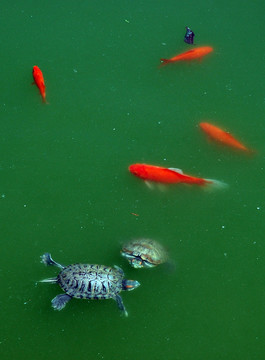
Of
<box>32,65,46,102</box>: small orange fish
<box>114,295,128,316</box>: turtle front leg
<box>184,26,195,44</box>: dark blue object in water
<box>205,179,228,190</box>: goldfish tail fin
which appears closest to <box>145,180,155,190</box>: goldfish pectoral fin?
<box>205,179,228,190</box>: goldfish tail fin

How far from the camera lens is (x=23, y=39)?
4.36 meters

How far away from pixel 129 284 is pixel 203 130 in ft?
4.83

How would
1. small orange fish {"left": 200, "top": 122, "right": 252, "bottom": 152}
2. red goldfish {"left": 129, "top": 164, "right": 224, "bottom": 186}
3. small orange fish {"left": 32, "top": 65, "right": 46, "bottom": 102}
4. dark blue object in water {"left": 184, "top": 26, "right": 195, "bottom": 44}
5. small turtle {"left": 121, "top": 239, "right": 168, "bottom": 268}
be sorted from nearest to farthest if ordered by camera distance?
small turtle {"left": 121, "top": 239, "right": 168, "bottom": 268} → red goldfish {"left": 129, "top": 164, "right": 224, "bottom": 186} → small orange fish {"left": 200, "top": 122, "right": 252, "bottom": 152} → small orange fish {"left": 32, "top": 65, "right": 46, "bottom": 102} → dark blue object in water {"left": 184, "top": 26, "right": 195, "bottom": 44}

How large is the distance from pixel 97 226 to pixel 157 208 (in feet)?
1.56

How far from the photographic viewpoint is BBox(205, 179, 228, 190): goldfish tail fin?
3654 mm

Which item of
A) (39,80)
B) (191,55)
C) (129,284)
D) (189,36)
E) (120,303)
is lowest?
(120,303)

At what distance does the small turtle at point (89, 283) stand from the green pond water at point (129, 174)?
98mm

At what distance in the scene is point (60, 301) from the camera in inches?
123

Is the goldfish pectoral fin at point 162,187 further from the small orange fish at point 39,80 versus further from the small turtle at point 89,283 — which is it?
the small orange fish at point 39,80

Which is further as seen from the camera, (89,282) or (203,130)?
(203,130)

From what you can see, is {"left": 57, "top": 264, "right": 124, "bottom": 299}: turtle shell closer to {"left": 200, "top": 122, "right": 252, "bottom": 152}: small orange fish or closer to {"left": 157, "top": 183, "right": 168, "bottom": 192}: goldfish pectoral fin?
{"left": 157, "top": 183, "right": 168, "bottom": 192}: goldfish pectoral fin

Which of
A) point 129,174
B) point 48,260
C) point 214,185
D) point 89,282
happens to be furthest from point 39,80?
point 89,282

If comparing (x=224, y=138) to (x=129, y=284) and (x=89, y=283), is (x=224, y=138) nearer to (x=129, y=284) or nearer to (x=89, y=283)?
(x=129, y=284)

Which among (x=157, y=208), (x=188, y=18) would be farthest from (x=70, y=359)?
(x=188, y=18)
